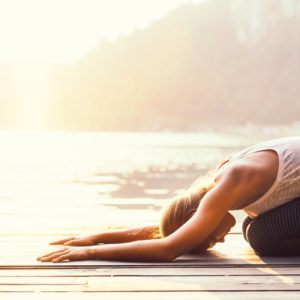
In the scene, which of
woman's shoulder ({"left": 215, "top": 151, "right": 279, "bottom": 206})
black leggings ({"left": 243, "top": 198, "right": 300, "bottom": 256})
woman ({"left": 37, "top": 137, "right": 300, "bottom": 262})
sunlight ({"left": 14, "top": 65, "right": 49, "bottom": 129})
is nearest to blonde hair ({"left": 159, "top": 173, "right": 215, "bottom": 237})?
woman ({"left": 37, "top": 137, "right": 300, "bottom": 262})

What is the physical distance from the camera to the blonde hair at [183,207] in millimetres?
2732

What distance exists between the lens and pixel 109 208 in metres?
9.25

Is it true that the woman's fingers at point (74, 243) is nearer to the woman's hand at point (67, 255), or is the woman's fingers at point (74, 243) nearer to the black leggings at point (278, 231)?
the woman's hand at point (67, 255)

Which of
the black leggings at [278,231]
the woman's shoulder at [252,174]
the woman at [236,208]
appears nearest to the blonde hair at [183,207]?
the woman at [236,208]

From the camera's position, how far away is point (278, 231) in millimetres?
2736

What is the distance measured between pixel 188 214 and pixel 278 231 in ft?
1.23

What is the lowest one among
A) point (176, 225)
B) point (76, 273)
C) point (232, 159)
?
point (76, 273)

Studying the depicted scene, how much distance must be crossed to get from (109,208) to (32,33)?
65426mm

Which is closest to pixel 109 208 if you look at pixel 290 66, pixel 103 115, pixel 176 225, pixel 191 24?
pixel 176 225

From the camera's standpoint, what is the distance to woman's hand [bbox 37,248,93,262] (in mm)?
2662

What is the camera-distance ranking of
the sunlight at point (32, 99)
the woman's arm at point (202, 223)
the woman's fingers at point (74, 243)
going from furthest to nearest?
the sunlight at point (32, 99) < the woman's fingers at point (74, 243) < the woman's arm at point (202, 223)

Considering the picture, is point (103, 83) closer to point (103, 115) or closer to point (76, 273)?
point (103, 115)

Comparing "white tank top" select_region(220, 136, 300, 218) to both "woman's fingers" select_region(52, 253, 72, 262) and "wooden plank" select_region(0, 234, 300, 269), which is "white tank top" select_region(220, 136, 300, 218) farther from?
"woman's fingers" select_region(52, 253, 72, 262)

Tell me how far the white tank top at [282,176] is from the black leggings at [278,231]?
0.03 m
